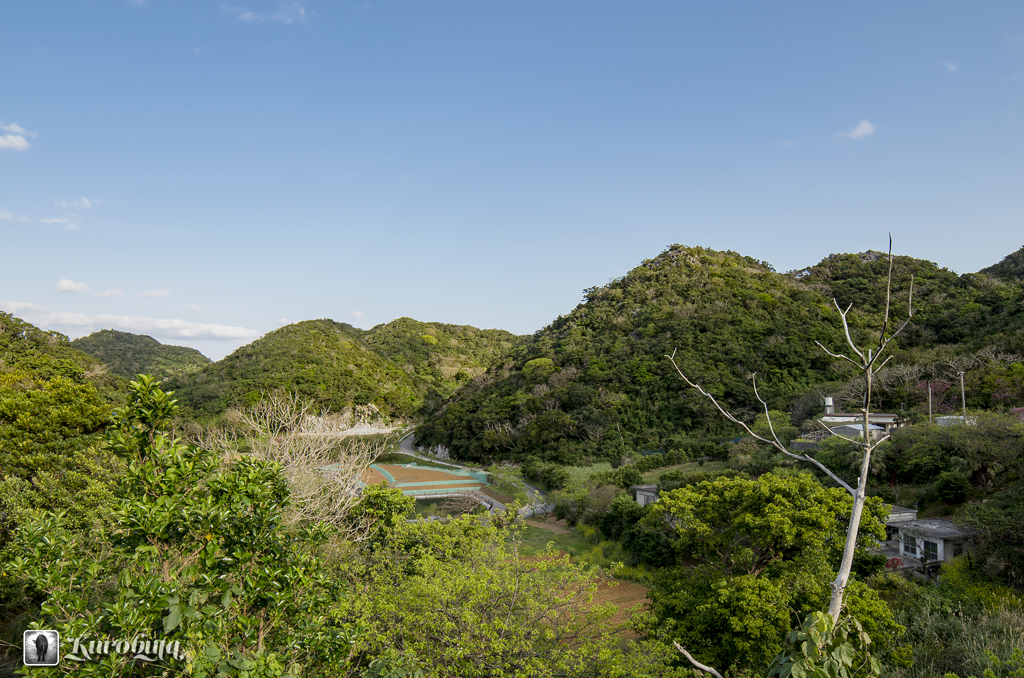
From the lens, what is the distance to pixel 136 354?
208 feet

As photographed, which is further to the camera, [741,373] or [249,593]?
[741,373]

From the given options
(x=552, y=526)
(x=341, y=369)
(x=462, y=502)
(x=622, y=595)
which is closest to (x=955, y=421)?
(x=622, y=595)

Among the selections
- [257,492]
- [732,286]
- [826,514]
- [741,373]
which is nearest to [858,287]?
[732,286]

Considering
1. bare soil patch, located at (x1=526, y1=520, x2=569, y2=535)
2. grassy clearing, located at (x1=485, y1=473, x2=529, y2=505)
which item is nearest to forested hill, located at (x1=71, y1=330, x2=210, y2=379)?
grassy clearing, located at (x1=485, y1=473, x2=529, y2=505)

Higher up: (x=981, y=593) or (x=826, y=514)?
(x=826, y=514)

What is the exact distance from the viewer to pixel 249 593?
128 inches

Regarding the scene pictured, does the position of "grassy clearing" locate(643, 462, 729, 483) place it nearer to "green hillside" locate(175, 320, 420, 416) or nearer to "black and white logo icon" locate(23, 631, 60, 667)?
"black and white logo icon" locate(23, 631, 60, 667)

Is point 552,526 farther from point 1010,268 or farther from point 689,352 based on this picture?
point 1010,268

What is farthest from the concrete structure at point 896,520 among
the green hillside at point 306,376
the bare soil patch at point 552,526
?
the green hillside at point 306,376

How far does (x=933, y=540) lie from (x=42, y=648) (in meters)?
13.7

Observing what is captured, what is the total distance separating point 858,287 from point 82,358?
5370 cm

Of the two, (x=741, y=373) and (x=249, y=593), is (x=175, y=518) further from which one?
(x=741, y=373)

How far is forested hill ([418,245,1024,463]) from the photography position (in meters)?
28.2

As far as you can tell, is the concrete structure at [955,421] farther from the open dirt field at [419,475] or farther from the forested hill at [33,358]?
the forested hill at [33,358]
